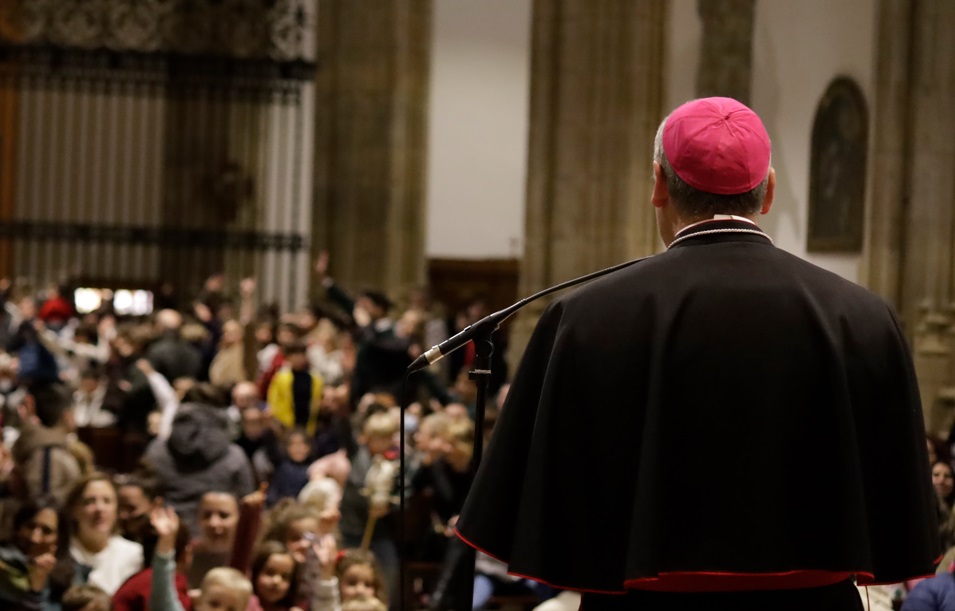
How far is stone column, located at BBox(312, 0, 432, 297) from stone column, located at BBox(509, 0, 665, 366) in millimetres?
5488

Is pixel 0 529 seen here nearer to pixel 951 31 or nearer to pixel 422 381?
pixel 422 381

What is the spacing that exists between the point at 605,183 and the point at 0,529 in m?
7.60

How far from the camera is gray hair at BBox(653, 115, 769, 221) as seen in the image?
2695 millimetres

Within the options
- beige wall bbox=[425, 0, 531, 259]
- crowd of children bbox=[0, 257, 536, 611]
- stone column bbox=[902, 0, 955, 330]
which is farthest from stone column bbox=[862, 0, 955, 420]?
beige wall bbox=[425, 0, 531, 259]

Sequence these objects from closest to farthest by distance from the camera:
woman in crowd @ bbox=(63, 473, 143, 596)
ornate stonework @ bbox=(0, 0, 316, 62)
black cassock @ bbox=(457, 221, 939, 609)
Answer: black cassock @ bbox=(457, 221, 939, 609) < woman in crowd @ bbox=(63, 473, 143, 596) < ornate stonework @ bbox=(0, 0, 316, 62)

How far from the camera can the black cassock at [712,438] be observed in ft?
8.36

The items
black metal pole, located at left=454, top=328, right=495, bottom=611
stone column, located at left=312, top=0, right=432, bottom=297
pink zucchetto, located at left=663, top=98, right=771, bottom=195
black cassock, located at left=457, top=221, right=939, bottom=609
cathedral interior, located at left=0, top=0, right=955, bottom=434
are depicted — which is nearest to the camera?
black cassock, located at left=457, top=221, right=939, bottom=609

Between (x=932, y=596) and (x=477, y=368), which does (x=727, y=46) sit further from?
Answer: (x=477, y=368)

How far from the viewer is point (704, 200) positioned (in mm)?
2695

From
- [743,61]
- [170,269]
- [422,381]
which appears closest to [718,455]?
[422,381]

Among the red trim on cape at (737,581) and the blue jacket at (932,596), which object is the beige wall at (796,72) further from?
the red trim on cape at (737,581)

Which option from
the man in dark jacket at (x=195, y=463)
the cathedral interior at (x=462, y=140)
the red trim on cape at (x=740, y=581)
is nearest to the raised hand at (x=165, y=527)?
the man in dark jacket at (x=195, y=463)

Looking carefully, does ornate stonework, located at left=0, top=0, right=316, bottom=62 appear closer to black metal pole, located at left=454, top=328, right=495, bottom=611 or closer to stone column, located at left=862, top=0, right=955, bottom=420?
stone column, located at left=862, top=0, right=955, bottom=420

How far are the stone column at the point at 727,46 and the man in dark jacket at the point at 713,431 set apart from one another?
12174 millimetres
